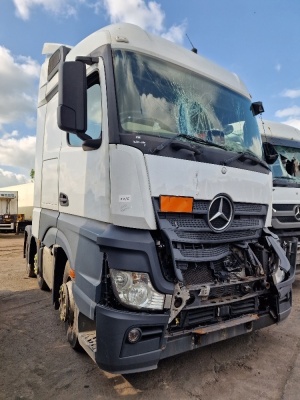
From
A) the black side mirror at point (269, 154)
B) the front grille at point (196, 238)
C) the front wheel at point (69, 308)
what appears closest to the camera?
the front grille at point (196, 238)

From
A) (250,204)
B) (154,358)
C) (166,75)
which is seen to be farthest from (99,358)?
(166,75)

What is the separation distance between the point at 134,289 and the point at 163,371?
42.6 inches

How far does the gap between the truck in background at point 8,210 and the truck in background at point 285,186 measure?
1352cm

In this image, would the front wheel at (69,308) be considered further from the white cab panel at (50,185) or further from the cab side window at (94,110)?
the cab side window at (94,110)

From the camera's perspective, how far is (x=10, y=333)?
13.1ft

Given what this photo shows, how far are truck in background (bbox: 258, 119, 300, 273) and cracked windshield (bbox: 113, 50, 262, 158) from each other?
4.94 ft

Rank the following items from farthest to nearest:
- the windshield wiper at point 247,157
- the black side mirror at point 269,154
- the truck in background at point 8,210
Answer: the truck in background at point 8,210, the black side mirror at point 269,154, the windshield wiper at point 247,157

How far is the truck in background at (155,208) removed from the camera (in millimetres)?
2480

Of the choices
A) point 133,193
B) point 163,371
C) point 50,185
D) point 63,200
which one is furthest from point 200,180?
point 50,185

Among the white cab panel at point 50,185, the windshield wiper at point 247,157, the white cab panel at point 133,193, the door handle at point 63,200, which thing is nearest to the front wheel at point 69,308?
the door handle at point 63,200

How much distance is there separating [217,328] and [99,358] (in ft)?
3.34

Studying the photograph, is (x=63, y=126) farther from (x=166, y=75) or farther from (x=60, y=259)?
(x=60, y=259)

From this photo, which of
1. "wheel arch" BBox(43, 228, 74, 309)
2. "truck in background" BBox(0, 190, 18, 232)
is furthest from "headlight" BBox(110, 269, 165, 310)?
"truck in background" BBox(0, 190, 18, 232)

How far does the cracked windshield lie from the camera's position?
9.21ft
